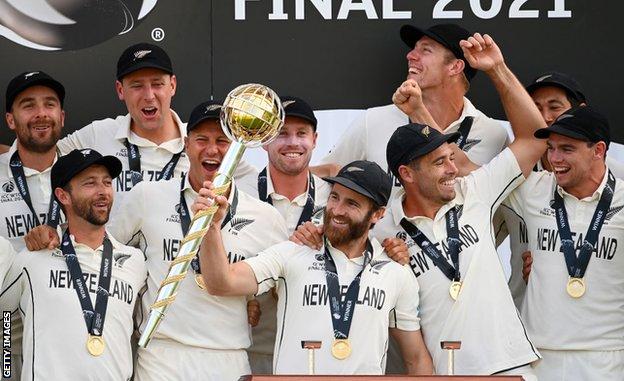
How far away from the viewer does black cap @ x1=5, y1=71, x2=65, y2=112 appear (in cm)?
707

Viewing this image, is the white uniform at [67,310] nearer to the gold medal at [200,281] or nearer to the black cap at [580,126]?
the gold medal at [200,281]

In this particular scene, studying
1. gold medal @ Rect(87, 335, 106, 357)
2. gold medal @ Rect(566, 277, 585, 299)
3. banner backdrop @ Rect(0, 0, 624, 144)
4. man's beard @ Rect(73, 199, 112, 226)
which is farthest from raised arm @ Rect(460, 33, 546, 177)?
gold medal @ Rect(87, 335, 106, 357)

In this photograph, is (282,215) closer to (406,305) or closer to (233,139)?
(406,305)

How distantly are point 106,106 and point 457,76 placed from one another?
1848 millimetres

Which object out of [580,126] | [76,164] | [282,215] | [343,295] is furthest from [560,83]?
[76,164]

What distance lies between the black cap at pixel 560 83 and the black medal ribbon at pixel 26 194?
2.35 m

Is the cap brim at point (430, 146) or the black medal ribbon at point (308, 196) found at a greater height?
the cap brim at point (430, 146)

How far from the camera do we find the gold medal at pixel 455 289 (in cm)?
655

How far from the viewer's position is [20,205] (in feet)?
22.7

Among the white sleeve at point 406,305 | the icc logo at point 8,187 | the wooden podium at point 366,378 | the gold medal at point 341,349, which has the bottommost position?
the wooden podium at point 366,378

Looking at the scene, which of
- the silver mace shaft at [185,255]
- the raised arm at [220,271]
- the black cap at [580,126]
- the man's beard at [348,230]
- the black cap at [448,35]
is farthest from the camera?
the black cap at [448,35]

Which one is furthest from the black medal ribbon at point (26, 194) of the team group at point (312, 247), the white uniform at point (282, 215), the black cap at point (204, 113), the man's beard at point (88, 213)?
the white uniform at point (282, 215)

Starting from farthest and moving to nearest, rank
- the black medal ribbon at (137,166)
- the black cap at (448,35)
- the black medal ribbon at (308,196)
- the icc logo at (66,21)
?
the icc logo at (66,21) < the black cap at (448,35) < the black medal ribbon at (137,166) < the black medal ribbon at (308,196)

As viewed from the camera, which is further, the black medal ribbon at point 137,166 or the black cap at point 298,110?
the black medal ribbon at point 137,166
